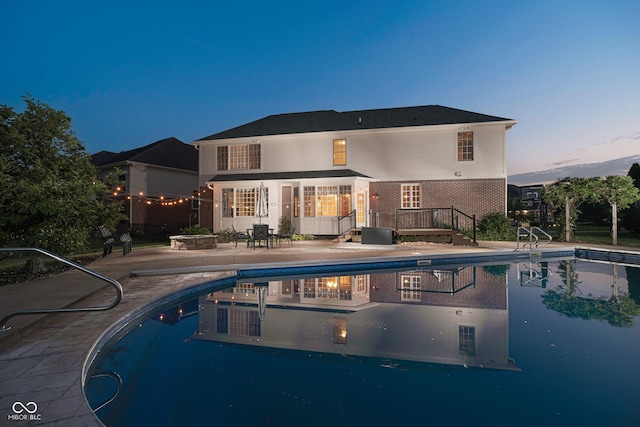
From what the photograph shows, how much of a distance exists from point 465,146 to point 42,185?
15810 mm

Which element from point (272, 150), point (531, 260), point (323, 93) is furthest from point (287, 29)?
point (531, 260)

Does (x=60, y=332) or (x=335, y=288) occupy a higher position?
(x=60, y=332)

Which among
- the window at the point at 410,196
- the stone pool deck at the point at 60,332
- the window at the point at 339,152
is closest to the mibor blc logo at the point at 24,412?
the stone pool deck at the point at 60,332

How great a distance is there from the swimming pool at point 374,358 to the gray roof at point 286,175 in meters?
9.29

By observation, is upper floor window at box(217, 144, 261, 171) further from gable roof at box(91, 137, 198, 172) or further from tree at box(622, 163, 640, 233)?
tree at box(622, 163, 640, 233)

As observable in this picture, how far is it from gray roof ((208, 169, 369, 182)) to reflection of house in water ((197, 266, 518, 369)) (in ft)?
27.0

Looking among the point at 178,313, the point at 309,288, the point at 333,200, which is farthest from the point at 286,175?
the point at 178,313

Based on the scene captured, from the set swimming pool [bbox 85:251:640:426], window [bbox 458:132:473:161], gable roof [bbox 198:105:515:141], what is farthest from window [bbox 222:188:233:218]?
window [bbox 458:132:473:161]

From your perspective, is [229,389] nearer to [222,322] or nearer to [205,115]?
[222,322]

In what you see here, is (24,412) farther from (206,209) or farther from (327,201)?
(206,209)

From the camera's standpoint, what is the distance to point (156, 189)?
915 inches

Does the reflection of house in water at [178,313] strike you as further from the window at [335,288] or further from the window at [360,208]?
the window at [360,208]

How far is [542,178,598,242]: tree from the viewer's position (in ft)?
46.7

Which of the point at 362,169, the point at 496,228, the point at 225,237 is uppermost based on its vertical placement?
the point at 362,169
